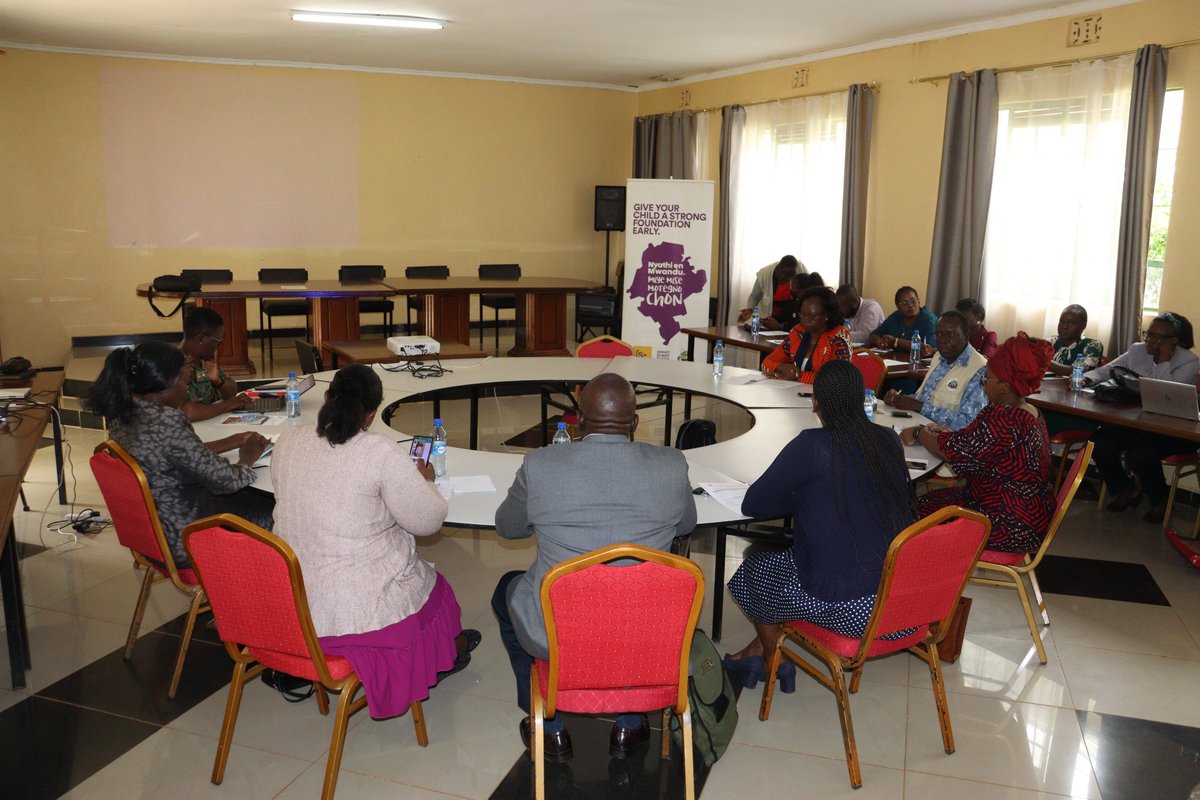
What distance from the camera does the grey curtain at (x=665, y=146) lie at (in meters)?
10.6

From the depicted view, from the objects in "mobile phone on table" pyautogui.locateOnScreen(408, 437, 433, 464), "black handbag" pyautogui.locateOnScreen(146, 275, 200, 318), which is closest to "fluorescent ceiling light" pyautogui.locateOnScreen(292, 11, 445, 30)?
"black handbag" pyautogui.locateOnScreen(146, 275, 200, 318)

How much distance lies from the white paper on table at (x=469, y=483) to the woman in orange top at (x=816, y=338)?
7.65 feet

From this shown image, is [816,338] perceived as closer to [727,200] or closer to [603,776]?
[603,776]

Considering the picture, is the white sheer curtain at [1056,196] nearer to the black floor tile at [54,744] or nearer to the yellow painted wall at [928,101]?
the yellow painted wall at [928,101]

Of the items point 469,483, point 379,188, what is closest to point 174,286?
point 379,188

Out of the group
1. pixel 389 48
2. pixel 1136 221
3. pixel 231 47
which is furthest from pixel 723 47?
pixel 231 47

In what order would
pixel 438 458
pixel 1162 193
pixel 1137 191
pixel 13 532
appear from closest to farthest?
pixel 13 532
pixel 438 458
pixel 1137 191
pixel 1162 193

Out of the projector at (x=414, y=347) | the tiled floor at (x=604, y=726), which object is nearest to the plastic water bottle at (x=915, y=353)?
the tiled floor at (x=604, y=726)

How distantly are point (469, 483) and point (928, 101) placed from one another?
6.01 metres

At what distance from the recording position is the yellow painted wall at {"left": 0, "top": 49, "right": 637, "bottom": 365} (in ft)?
30.2

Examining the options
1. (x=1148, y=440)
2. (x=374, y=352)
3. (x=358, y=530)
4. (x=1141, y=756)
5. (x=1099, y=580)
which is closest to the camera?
(x=358, y=530)

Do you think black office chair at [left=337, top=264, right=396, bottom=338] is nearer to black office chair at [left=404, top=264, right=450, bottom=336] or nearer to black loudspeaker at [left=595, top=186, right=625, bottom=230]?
black office chair at [left=404, top=264, right=450, bottom=336]

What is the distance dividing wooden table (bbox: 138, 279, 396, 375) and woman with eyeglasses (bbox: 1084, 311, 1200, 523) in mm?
5724

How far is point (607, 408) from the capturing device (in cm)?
249
